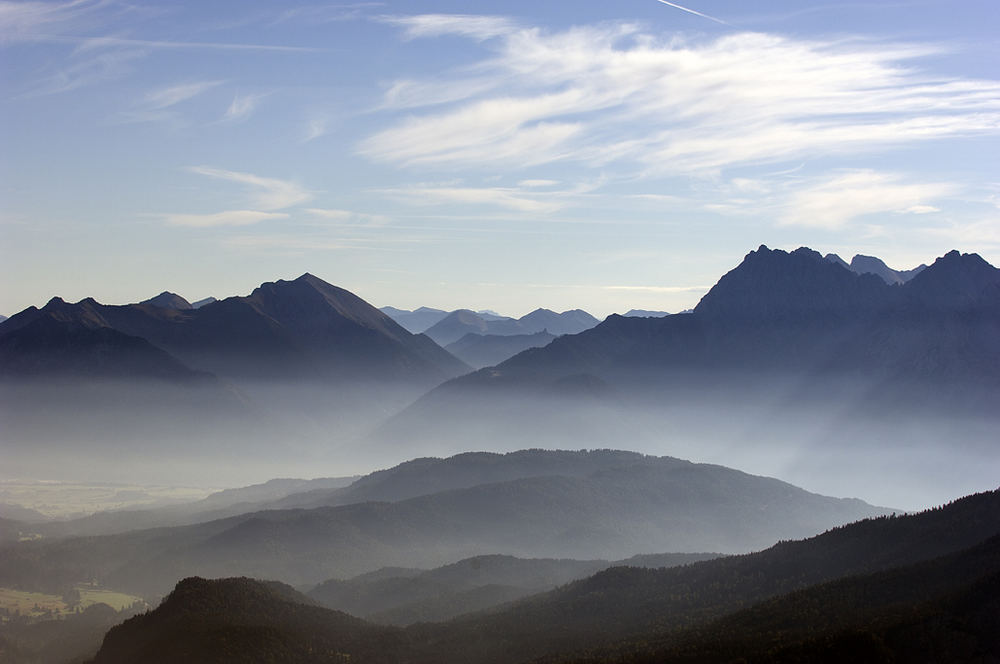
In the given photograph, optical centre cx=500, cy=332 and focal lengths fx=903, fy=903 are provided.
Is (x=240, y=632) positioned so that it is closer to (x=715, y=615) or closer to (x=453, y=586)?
(x=715, y=615)

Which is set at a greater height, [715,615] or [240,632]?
[715,615]

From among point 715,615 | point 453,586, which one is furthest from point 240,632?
point 453,586

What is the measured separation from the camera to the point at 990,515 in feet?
314

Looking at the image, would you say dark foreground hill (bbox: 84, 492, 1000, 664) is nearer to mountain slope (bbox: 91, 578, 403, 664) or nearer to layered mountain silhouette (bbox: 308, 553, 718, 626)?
mountain slope (bbox: 91, 578, 403, 664)

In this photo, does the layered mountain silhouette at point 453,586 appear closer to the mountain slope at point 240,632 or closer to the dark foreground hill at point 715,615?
the dark foreground hill at point 715,615

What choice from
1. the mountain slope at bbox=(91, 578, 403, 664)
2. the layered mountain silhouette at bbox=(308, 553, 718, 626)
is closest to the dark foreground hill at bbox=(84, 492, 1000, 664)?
the mountain slope at bbox=(91, 578, 403, 664)

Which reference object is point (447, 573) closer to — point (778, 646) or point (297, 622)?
point (297, 622)

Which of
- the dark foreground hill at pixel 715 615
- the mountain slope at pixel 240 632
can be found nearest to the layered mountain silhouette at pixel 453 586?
the dark foreground hill at pixel 715 615

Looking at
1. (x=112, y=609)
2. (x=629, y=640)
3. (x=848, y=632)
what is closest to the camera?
(x=848, y=632)

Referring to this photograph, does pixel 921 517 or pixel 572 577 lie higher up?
pixel 921 517

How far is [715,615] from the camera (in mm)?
95625

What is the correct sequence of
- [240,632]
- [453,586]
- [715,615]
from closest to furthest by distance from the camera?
1. [715,615]
2. [240,632]
3. [453,586]

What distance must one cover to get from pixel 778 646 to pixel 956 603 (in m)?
13.4

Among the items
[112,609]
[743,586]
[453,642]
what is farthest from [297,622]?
[112,609]
